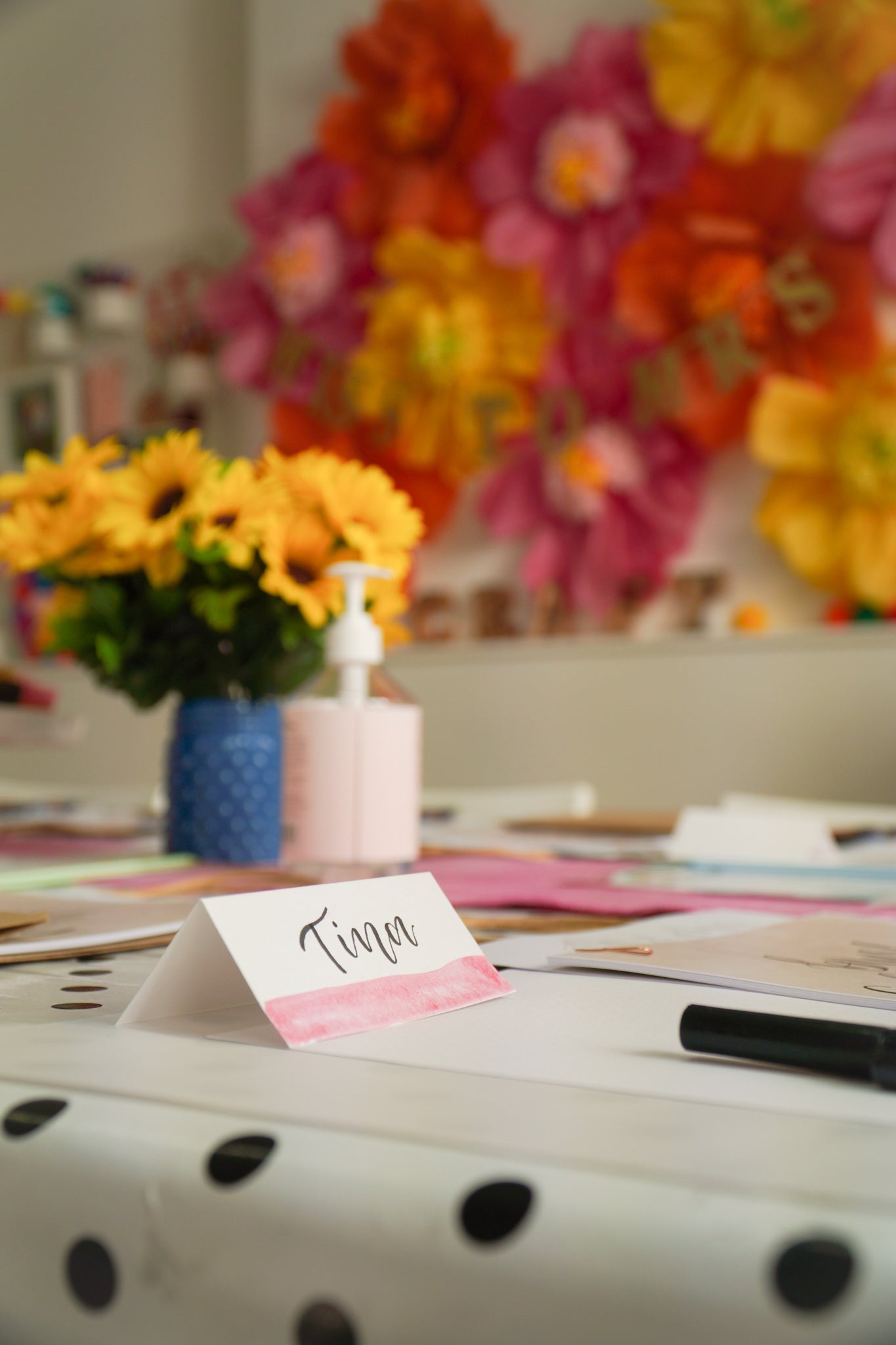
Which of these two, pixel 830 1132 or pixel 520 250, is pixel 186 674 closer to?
pixel 830 1132

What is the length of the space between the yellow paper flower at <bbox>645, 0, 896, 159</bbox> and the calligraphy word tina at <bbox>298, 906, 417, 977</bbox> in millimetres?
1983

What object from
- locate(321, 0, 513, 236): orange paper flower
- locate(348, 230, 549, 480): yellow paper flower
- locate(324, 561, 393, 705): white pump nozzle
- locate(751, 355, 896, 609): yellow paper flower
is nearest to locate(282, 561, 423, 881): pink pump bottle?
locate(324, 561, 393, 705): white pump nozzle

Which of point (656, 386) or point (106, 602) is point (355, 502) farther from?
point (656, 386)

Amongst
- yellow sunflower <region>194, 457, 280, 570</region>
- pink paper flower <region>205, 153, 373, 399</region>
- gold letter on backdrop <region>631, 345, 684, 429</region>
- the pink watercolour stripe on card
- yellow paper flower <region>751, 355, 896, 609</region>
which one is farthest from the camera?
pink paper flower <region>205, 153, 373, 399</region>

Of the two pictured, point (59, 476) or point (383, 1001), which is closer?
→ point (383, 1001)

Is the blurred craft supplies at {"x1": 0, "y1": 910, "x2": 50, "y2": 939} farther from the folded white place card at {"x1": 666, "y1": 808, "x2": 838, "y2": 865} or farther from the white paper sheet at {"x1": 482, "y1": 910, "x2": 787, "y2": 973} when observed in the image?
the folded white place card at {"x1": 666, "y1": 808, "x2": 838, "y2": 865}

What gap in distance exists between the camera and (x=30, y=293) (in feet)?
10.2

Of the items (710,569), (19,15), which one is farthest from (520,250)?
(19,15)

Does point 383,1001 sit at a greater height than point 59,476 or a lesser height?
lesser

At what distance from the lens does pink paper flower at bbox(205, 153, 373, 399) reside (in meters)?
2.47

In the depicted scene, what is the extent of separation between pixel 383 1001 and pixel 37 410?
306cm

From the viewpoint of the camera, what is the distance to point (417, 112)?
231cm

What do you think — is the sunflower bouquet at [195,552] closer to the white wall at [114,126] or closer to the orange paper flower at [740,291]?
the orange paper flower at [740,291]

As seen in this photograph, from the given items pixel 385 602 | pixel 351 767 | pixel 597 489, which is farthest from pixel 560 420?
pixel 351 767
